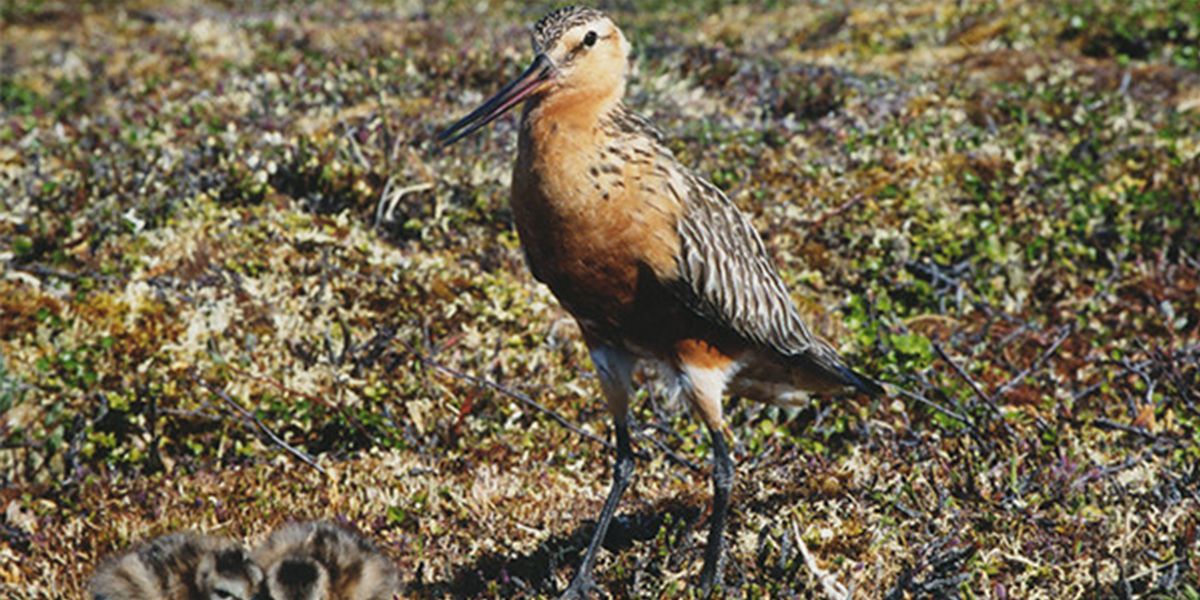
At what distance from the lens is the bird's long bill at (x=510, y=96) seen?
16.4 ft

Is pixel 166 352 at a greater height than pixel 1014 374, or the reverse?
pixel 166 352

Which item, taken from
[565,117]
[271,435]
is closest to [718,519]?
[565,117]

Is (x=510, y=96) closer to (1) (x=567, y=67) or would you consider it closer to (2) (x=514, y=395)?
(1) (x=567, y=67)

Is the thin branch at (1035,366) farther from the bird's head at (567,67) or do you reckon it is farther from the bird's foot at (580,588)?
the bird's head at (567,67)

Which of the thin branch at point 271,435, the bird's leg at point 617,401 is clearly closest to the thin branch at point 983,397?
the bird's leg at point 617,401

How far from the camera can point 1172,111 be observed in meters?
10.7

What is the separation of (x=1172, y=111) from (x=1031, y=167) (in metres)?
2.10

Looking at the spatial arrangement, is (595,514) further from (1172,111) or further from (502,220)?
(1172,111)

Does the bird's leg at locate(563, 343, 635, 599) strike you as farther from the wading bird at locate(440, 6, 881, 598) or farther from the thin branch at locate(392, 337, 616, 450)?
the thin branch at locate(392, 337, 616, 450)

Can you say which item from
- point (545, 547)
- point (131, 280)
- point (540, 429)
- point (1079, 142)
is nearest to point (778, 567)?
point (545, 547)

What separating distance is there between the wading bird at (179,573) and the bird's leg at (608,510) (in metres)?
1.43

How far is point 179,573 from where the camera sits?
5039 mm

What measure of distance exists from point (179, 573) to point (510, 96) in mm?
2631

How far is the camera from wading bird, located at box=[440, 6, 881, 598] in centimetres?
493
